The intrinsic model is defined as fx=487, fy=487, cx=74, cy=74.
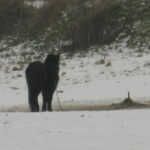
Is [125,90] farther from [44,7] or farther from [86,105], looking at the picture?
[44,7]

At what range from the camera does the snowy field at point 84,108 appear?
7434mm

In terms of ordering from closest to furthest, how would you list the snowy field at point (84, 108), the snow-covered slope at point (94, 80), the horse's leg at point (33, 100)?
the snowy field at point (84, 108)
the horse's leg at point (33, 100)
the snow-covered slope at point (94, 80)

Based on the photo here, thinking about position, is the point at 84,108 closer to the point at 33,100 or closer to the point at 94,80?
the point at 33,100

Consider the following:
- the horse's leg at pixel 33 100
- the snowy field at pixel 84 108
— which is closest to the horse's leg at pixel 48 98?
the horse's leg at pixel 33 100

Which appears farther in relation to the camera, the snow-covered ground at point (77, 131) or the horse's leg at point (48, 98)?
the horse's leg at point (48, 98)

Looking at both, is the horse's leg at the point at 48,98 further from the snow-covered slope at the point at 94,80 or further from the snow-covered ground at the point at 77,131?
the snow-covered ground at the point at 77,131

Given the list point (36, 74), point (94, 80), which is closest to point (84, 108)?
point (36, 74)

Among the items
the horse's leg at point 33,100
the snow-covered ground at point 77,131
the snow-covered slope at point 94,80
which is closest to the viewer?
the snow-covered ground at point 77,131

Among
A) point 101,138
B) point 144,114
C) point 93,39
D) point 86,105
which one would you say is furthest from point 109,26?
point 101,138

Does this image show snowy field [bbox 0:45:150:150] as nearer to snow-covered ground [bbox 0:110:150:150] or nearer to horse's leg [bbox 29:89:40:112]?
snow-covered ground [bbox 0:110:150:150]

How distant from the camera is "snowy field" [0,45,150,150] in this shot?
293 inches

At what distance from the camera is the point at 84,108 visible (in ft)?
A: 42.2

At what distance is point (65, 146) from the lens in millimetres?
7109

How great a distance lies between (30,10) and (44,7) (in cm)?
181
